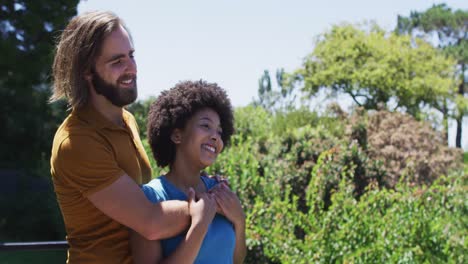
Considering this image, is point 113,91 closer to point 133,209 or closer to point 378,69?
point 133,209

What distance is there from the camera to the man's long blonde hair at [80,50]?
2.37 m

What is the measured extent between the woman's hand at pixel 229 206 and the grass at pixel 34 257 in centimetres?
73

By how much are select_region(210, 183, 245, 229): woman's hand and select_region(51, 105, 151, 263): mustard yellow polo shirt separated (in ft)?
0.94

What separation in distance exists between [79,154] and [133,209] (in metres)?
0.24

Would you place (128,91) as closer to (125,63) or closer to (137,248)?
(125,63)

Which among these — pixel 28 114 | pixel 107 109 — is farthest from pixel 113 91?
pixel 28 114

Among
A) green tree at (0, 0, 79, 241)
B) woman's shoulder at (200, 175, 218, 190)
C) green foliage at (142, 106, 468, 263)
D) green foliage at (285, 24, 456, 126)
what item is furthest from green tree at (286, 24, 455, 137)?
woman's shoulder at (200, 175, 218, 190)

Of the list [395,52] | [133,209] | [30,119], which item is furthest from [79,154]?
[395,52]

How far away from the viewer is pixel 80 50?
7.77 ft

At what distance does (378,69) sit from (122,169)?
80.4ft

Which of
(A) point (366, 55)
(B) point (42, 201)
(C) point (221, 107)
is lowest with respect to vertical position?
(B) point (42, 201)

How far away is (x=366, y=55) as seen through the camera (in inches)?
1068

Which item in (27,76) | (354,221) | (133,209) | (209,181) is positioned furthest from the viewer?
(27,76)

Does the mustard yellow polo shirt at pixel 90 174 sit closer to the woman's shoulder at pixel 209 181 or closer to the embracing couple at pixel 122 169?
the embracing couple at pixel 122 169
